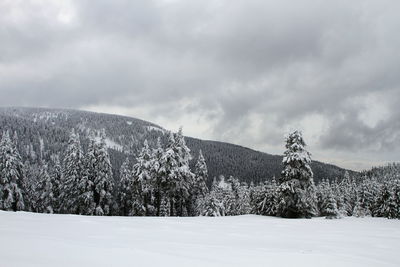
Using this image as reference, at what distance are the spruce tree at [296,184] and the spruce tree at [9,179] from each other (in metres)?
33.2

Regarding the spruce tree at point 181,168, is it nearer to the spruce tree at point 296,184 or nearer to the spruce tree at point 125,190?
the spruce tree at point 296,184

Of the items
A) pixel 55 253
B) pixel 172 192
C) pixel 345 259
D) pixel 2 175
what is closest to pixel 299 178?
pixel 172 192

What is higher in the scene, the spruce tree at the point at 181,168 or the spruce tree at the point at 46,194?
the spruce tree at the point at 181,168

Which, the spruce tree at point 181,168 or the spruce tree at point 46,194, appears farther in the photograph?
the spruce tree at point 46,194

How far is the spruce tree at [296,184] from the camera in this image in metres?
28.3

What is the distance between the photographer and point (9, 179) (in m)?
38.7

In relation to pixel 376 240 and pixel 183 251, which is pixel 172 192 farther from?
pixel 183 251

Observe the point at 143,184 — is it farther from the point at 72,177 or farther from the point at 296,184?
the point at 296,184

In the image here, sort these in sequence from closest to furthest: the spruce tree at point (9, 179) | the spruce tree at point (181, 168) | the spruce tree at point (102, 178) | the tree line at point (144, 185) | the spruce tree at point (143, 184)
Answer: the tree line at point (144, 185), the spruce tree at point (181, 168), the spruce tree at point (9, 179), the spruce tree at point (102, 178), the spruce tree at point (143, 184)

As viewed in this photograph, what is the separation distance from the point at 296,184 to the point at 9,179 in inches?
1410

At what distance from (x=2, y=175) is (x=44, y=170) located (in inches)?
355

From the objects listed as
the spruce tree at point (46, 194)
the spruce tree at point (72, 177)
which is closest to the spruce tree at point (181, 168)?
the spruce tree at point (72, 177)

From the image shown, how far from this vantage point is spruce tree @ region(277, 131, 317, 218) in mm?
28344

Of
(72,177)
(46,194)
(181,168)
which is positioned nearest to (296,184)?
(181,168)
